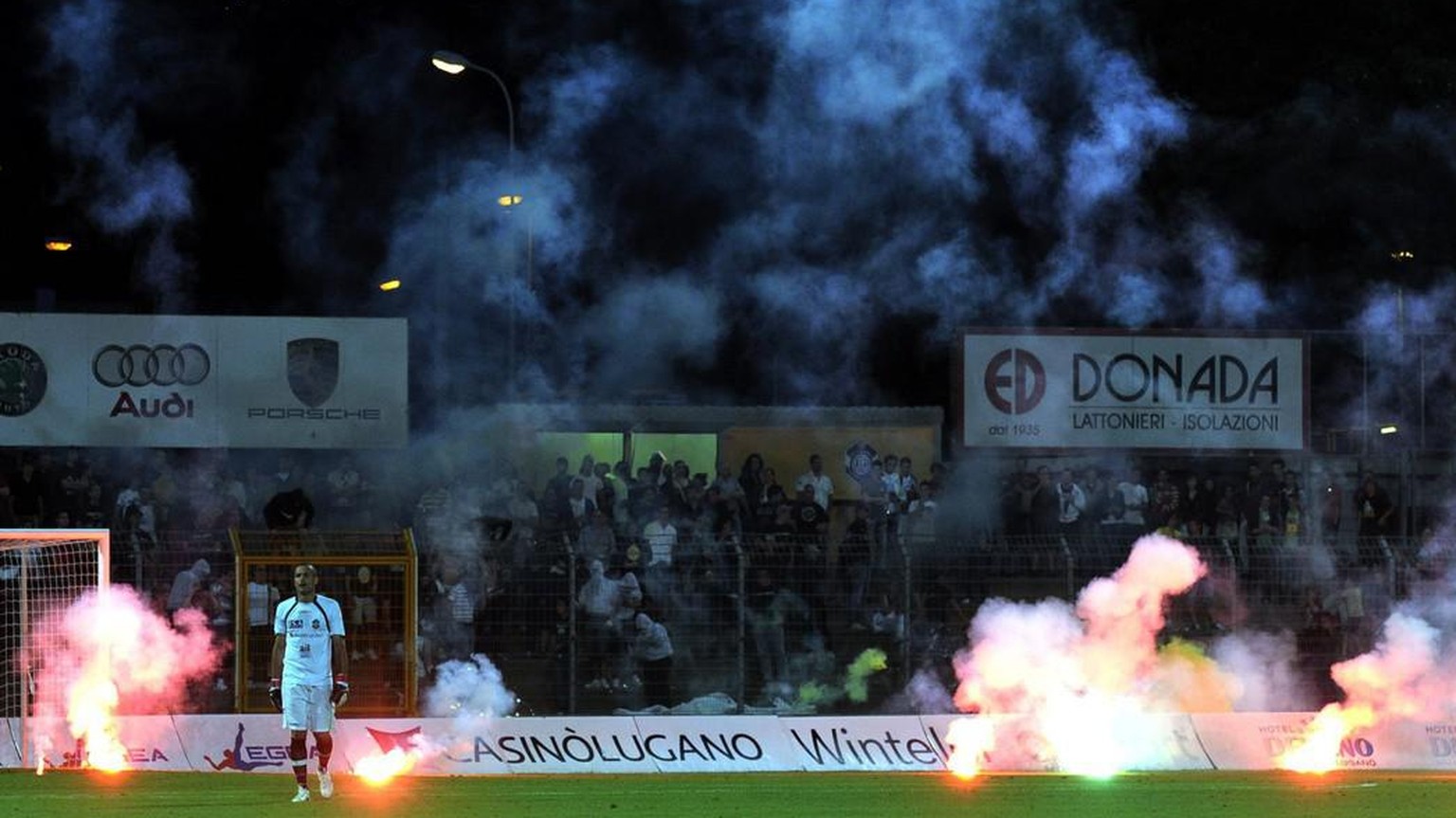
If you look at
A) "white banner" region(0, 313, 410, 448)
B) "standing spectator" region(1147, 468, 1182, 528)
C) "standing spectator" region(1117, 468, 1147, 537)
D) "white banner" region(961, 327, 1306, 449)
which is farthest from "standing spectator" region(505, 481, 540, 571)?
"standing spectator" region(1147, 468, 1182, 528)

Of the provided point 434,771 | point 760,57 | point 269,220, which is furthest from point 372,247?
point 434,771

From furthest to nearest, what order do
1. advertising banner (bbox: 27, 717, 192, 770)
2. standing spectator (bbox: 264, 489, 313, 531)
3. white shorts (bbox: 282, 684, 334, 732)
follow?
standing spectator (bbox: 264, 489, 313, 531)
advertising banner (bbox: 27, 717, 192, 770)
white shorts (bbox: 282, 684, 334, 732)

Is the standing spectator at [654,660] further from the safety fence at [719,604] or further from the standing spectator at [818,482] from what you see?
the standing spectator at [818,482]

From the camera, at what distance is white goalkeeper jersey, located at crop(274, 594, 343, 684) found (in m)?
17.5

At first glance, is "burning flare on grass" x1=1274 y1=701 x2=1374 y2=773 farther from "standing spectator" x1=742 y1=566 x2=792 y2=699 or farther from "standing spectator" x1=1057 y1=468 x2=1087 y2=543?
"standing spectator" x1=742 y1=566 x2=792 y2=699

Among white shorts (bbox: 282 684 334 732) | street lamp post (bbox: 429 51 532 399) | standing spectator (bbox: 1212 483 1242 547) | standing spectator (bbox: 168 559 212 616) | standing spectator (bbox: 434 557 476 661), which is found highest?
street lamp post (bbox: 429 51 532 399)

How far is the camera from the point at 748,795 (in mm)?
17156

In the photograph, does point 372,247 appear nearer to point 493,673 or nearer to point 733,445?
point 733,445

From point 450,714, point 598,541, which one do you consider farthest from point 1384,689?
point 450,714

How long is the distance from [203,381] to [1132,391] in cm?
1156

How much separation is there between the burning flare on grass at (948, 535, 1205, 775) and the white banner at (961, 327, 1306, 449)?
3.89 meters

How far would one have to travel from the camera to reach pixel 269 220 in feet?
92.4

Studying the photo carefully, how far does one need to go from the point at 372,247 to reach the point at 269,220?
63.8 inches

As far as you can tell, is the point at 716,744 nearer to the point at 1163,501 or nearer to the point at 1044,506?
the point at 1044,506
